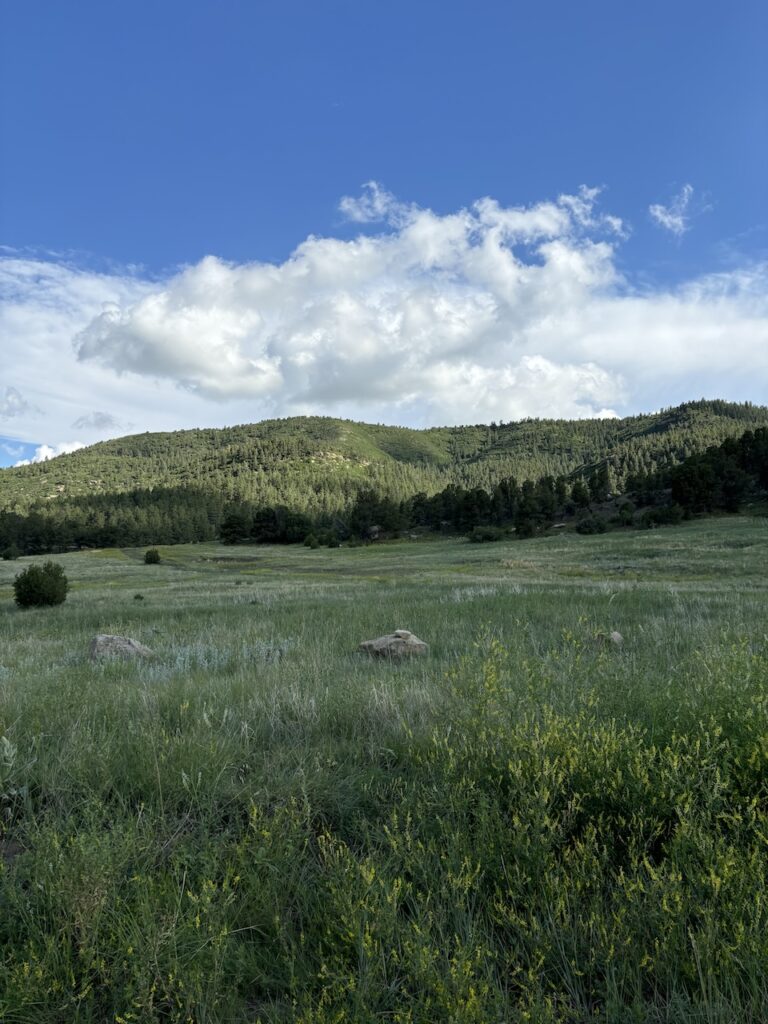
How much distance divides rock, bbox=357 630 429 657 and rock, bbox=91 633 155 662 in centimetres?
383

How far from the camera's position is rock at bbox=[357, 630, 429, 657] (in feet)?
26.3

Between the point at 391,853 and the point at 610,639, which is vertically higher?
the point at 391,853

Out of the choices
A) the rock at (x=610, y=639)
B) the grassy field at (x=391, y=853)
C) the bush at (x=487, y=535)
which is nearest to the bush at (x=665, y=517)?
the bush at (x=487, y=535)

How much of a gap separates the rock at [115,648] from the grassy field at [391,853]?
10.3 ft

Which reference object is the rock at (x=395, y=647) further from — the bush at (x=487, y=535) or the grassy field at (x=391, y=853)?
the bush at (x=487, y=535)

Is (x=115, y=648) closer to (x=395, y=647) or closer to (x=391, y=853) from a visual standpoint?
(x=395, y=647)

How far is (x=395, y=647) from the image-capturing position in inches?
318

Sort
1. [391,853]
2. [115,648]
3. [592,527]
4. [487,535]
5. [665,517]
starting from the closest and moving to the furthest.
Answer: [391,853]
[115,648]
[665,517]
[592,527]
[487,535]

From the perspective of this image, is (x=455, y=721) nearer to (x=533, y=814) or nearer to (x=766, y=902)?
(x=533, y=814)

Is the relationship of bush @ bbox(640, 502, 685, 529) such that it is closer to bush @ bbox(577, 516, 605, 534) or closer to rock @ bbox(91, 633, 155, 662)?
bush @ bbox(577, 516, 605, 534)

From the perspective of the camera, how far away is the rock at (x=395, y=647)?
26.3 feet

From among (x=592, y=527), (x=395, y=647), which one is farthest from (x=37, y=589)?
(x=592, y=527)

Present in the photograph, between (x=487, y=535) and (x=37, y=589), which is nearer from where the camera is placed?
(x=37, y=589)

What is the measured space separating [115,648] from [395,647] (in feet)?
15.8
